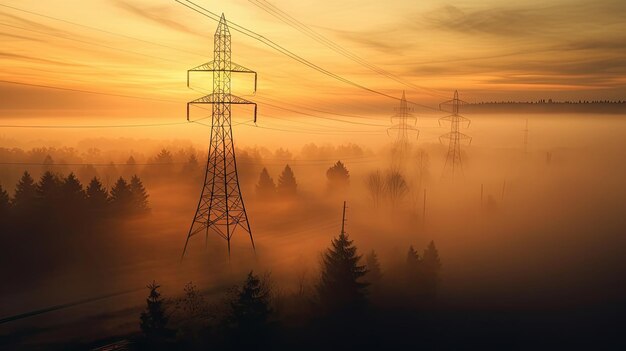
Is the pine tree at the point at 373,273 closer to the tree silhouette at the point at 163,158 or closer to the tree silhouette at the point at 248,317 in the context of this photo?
the tree silhouette at the point at 248,317

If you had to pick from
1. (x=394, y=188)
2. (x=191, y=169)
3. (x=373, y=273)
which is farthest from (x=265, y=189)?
(x=373, y=273)

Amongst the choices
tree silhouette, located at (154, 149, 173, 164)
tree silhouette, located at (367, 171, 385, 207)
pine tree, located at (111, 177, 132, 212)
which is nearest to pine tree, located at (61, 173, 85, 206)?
pine tree, located at (111, 177, 132, 212)

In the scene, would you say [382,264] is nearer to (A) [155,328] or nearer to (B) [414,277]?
(B) [414,277]

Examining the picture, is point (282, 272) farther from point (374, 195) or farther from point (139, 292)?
point (374, 195)

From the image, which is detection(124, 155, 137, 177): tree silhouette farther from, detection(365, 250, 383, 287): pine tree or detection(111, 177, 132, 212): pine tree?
detection(365, 250, 383, 287): pine tree

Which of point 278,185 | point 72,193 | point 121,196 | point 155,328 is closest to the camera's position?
point 155,328

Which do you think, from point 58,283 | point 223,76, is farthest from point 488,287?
point 58,283

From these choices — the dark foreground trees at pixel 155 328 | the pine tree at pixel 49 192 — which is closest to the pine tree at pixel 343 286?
the dark foreground trees at pixel 155 328

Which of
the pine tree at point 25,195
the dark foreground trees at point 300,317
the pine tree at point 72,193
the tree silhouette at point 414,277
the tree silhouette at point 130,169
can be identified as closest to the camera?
the dark foreground trees at point 300,317
